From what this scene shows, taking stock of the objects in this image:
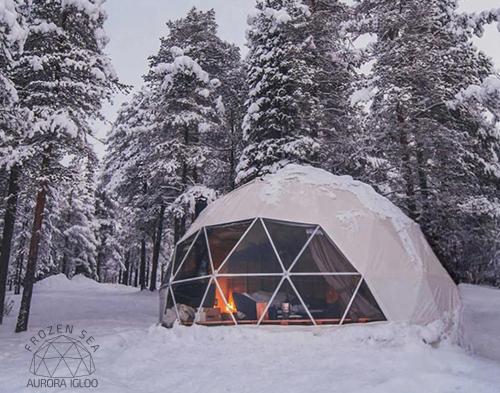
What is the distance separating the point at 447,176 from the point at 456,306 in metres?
5.69

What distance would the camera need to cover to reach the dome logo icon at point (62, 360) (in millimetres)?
6156

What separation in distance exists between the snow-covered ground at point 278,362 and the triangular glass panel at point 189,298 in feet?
2.13

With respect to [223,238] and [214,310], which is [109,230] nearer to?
[223,238]

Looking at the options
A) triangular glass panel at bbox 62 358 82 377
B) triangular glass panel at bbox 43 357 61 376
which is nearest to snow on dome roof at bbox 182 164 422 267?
triangular glass panel at bbox 62 358 82 377

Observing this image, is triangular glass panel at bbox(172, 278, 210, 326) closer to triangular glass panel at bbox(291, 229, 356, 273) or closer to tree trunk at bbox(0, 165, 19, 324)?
triangular glass panel at bbox(291, 229, 356, 273)

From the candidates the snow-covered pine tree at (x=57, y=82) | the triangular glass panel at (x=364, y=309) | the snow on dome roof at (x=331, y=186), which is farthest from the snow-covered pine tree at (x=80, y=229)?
the triangular glass panel at (x=364, y=309)

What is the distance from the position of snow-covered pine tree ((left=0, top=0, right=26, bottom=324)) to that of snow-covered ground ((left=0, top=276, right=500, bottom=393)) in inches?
153

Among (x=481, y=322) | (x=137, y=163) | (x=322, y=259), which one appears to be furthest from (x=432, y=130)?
(x=137, y=163)

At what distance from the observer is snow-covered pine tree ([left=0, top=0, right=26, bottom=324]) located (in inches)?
305

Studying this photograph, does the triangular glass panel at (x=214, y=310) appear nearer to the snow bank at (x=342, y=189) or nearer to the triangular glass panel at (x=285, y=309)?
the triangular glass panel at (x=285, y=309)

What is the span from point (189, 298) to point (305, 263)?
2.89 meters

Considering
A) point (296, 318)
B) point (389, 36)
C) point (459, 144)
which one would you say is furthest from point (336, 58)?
point (296, 318)

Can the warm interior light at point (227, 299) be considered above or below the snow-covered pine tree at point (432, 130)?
below

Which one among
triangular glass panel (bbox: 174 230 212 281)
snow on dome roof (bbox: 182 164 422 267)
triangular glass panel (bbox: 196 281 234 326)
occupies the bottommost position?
triangular glass panel (bbox: 196 281 234 326)
